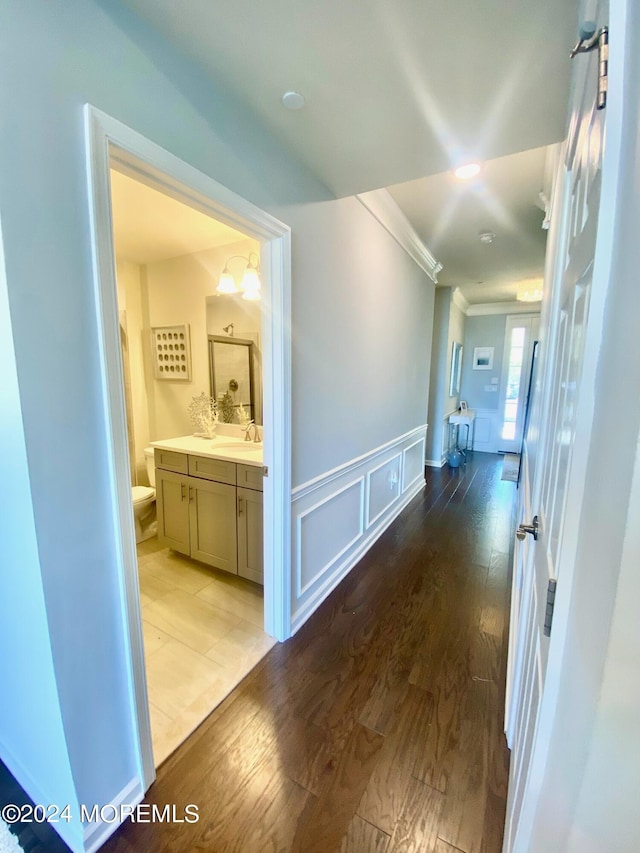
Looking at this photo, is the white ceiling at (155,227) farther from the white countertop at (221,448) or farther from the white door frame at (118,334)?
the white countertop at (221,448)

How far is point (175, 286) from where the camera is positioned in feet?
10.3

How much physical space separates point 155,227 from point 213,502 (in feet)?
6.44

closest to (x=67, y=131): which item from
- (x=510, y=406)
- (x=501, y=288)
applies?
(x=501, y=288)

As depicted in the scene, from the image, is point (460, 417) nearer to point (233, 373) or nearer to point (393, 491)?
point (393, 491)

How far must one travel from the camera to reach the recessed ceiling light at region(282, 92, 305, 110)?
4.17 ft

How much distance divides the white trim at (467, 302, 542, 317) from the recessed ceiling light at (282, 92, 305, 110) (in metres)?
5.74

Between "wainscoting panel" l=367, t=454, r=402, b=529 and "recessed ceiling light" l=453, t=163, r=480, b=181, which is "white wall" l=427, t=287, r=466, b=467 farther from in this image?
"recessed ceiling light" l=453, t=163, r=480, b=181

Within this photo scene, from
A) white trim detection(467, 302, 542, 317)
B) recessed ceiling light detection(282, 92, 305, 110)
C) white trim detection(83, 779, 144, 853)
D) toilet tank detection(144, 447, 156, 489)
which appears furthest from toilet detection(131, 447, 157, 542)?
white trim detection(467, 302, 542, 317)

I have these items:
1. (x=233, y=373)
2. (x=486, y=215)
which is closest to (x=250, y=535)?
(x=233, y=373)

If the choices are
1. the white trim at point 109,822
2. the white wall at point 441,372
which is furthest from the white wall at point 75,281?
the white wall at point 441,372

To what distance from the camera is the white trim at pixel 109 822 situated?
41.7 inches

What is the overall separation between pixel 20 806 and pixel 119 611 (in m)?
0.81

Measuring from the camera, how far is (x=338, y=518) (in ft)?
7.89

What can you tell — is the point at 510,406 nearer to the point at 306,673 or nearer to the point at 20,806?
the point at 306,673
